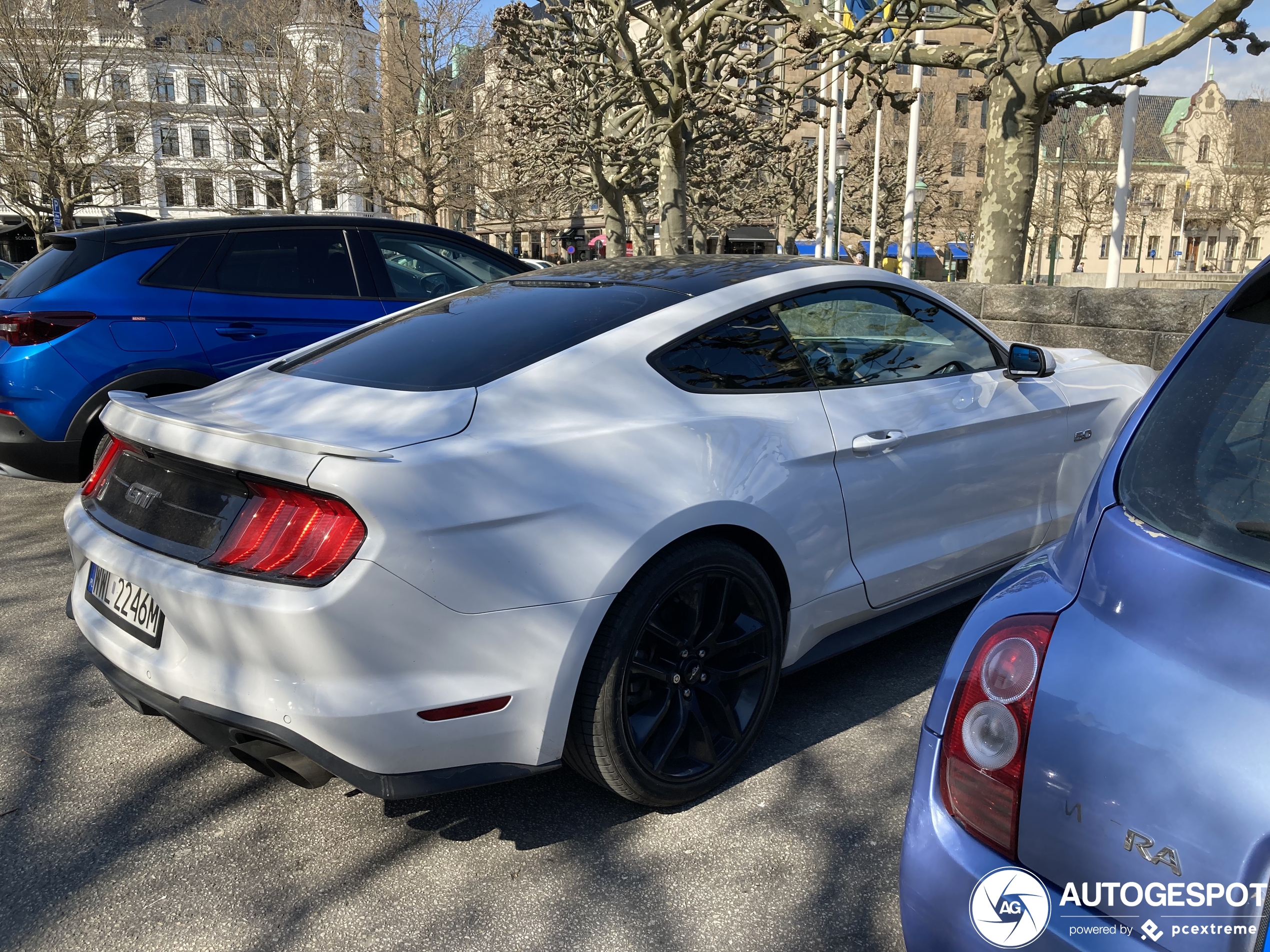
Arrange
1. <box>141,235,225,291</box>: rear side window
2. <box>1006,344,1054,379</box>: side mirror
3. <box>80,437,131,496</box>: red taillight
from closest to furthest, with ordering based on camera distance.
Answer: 1. <box>80,437,131,496</box>: red taillight
2. <box>1006,344,1054,379</box>: side mirror
3. <box>141,235,225,291</box>: rear side window

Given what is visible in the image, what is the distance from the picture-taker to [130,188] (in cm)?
4247

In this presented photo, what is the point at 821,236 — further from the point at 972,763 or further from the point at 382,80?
the point at 972,763

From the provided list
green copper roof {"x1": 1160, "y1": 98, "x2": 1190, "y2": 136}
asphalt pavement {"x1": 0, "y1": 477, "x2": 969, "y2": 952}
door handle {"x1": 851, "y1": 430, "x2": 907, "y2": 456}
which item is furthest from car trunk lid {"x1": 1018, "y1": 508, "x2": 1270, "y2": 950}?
green copper roof {"x1": 1160, "y1": 98, "x2": 1190, "y2": 136}

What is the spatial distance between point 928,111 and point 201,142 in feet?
153

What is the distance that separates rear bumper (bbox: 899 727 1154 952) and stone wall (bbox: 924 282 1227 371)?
691 centimetres

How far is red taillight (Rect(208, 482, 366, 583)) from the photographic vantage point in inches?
89.2

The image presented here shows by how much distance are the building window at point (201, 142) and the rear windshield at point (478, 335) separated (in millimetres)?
68599

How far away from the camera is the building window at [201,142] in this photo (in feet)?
211

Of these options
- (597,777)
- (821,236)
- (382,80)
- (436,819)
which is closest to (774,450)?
(597,777)

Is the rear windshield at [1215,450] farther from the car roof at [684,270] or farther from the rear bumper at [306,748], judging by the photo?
the car roof at [684,270]

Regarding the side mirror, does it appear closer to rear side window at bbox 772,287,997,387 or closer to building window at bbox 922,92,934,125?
rear side window at bbox 772,287,997,387

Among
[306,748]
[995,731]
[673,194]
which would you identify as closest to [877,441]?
[995,731]

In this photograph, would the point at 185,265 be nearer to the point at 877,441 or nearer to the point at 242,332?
the point at 242,332

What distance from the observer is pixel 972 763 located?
1.60 metres
